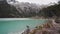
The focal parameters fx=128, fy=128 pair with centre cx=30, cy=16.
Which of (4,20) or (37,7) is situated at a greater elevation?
(37,7)

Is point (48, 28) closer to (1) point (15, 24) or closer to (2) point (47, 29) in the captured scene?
(2) point (47, 29)

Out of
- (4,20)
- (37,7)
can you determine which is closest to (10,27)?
(4,20)

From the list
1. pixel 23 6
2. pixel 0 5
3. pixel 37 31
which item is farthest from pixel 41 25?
pixel 0 5

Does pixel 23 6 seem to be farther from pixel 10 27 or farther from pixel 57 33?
pixel 57 33

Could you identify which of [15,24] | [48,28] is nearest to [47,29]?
[48,28]

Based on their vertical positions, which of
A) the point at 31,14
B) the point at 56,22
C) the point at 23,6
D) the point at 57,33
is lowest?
the point at 57,33

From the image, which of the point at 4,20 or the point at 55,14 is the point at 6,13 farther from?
the point at 55,14
